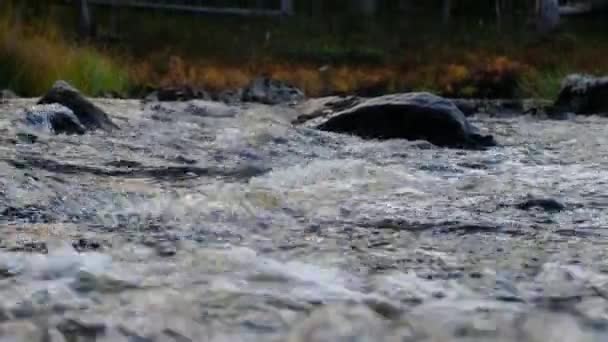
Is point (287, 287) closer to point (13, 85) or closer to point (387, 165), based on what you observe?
point (387, 165)

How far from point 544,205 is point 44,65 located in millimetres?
5767

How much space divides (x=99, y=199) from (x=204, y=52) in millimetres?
9894

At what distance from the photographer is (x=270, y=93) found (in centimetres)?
951

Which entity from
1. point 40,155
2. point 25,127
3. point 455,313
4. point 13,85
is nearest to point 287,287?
point 455,313

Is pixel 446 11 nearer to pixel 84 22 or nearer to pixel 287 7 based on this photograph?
pixel 287 7

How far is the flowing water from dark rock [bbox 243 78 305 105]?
450 centimetres

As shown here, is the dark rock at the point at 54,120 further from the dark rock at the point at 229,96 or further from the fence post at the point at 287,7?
the fence post at the point at 287,7

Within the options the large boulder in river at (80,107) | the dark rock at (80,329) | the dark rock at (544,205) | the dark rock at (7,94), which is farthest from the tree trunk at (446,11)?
the dark rock at (80,329)

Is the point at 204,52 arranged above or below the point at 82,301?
below

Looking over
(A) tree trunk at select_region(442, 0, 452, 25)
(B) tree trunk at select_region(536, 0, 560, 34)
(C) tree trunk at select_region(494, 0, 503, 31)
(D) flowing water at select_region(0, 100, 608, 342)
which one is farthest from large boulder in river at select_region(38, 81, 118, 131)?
(A) tree trunk at select_region(442, 0, 452, 25)

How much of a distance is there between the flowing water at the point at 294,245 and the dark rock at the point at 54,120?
0.99ft

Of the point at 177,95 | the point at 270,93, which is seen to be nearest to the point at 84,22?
the point at 177,95

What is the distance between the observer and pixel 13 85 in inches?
305

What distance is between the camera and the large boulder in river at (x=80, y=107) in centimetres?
551
